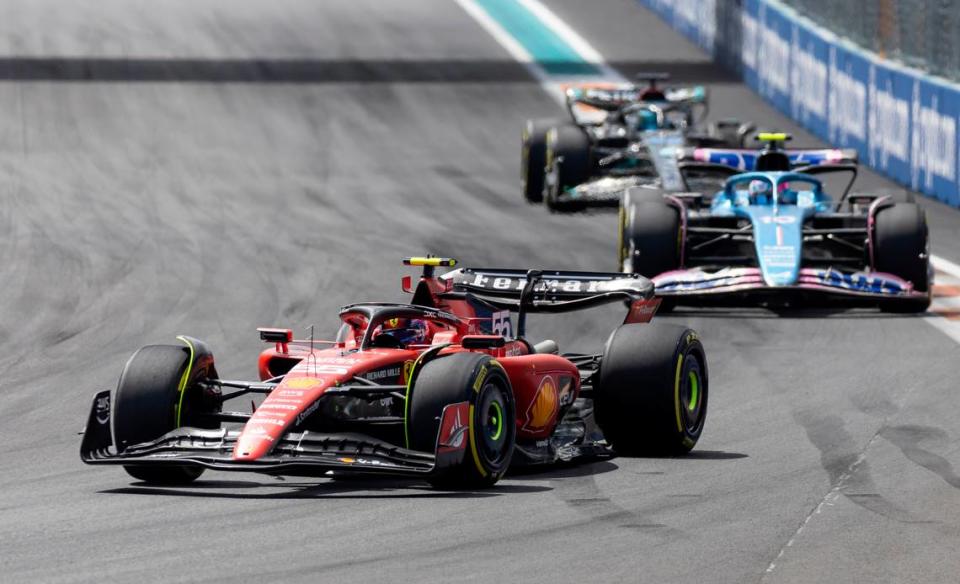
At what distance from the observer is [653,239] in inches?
781

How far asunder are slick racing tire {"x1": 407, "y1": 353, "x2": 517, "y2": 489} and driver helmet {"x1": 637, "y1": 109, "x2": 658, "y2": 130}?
54.2 feet

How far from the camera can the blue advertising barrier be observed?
1073 inches

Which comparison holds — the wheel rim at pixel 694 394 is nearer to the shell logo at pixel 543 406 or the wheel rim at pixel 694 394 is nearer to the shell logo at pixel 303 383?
the shell logo at pixel 543 406

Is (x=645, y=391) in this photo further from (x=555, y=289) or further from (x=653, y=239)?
(x=653, y=239)

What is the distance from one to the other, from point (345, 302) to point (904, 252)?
18.9ft

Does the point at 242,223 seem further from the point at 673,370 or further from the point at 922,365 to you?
the point at 673,370

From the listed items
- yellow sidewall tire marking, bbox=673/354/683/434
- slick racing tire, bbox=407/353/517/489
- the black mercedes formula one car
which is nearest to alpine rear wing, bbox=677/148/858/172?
the black mercedes formula one car

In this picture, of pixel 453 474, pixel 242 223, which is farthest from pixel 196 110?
pixel 453 474

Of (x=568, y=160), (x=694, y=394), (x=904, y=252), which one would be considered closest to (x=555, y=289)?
(x=694, y=394)

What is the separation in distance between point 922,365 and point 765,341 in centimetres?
190

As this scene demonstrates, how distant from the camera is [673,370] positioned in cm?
1213

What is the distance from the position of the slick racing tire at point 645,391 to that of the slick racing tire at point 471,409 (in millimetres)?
1232

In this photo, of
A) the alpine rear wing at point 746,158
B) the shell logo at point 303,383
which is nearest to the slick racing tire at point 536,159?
the alpine rear wing at point 746,158

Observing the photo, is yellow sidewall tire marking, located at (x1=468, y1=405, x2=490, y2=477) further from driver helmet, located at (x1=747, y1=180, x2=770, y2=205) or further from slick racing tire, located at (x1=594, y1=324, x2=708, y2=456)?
driver helmet, located at (x1=747, y1=180, x2=770, y2=205)
